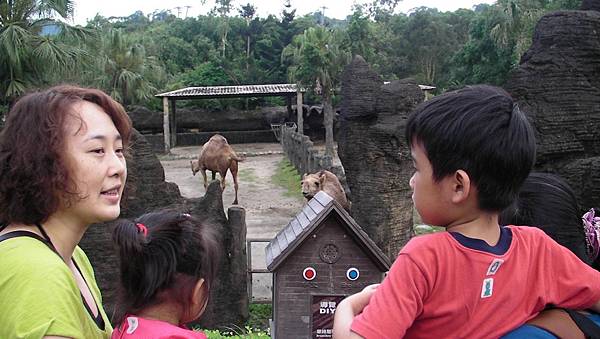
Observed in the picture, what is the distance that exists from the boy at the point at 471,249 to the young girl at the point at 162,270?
1.59ft

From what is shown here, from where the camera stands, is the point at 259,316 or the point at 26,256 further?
the point at 259,316

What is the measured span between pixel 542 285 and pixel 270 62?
Result: 32662 mm

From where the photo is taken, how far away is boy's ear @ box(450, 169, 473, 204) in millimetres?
1194

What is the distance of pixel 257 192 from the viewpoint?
1619 centimetres

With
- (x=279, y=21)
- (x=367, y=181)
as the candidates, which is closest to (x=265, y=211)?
(x=367, y=181)

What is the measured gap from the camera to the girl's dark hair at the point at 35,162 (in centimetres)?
131

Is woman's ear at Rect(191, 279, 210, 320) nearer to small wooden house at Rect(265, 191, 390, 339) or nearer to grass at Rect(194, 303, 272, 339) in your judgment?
small wooden house at Rect(265, 191, 390, 339)

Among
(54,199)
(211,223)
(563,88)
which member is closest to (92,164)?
(54,199)

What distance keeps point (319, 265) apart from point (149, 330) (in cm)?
148

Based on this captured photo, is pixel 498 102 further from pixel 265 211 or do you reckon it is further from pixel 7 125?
pixel 265 211

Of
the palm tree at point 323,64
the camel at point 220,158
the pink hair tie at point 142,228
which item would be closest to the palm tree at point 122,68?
the palm tree at point 323,64

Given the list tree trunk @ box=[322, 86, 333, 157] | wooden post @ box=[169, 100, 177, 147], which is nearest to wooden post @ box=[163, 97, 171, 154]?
wooden post @ box=[169, 100, 177, 147]

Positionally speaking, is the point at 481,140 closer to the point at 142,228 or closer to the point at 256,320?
the point at 142,228

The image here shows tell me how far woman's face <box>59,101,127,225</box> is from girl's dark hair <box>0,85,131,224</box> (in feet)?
0.05
